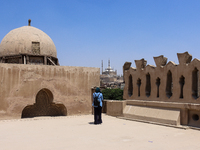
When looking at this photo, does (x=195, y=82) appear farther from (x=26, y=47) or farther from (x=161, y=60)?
(x=26, y=47)

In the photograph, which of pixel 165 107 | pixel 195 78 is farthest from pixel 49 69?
pixel 195 78

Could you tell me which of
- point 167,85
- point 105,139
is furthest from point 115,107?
point 105,139

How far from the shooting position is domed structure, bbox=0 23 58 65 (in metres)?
12.4

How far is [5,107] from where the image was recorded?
920cm

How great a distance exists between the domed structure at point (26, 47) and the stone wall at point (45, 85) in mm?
2384

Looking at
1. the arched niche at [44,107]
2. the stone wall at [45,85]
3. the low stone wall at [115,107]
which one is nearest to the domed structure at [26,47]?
the stone wall at [45,85]

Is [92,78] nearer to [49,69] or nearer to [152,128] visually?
[49,69]

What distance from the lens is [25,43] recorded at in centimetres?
1248

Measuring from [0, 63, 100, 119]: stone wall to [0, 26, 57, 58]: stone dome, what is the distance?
2971mm

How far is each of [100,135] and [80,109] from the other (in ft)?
17.1

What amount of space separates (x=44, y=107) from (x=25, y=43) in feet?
13.6

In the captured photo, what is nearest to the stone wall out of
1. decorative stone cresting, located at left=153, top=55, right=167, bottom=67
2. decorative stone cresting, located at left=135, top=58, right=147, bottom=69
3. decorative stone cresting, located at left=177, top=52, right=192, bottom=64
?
decorative stone cresting, located at left=135, top=58, right=147, bottom=69

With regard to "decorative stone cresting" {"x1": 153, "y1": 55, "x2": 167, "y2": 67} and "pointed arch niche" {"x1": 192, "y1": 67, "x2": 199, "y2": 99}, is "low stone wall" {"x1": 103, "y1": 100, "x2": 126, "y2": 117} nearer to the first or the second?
"decorative stone cresting" {"x1": 153, "y1": 55, "x2": 167, "y2": 67}

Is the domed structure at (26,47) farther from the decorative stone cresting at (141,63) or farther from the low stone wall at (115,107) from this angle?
the decorative stone cresting at (141,63)
